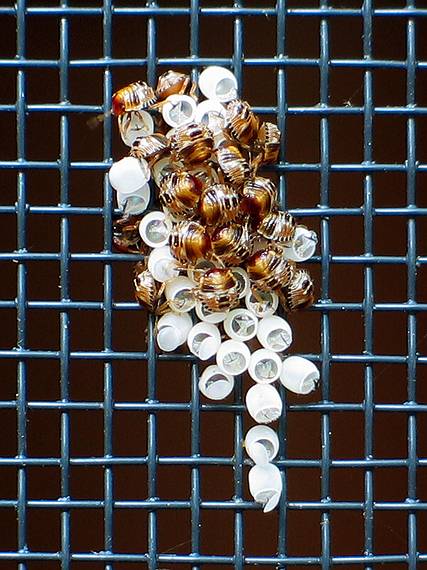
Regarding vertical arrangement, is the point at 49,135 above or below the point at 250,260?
above

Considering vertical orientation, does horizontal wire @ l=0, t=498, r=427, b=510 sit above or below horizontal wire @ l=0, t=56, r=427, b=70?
below

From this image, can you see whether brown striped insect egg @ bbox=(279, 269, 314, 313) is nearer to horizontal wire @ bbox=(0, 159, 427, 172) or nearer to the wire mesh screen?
horizontal wire @ bbox=(0, 159, 427, 172)

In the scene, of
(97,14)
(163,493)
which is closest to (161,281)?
(97,14)

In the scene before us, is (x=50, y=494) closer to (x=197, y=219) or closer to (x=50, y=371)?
(x=50, y=371)

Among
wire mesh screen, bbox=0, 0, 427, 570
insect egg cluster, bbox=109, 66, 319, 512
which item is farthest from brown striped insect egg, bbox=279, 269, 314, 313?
wire mesh screen, bbox=0, 0, 427, 570

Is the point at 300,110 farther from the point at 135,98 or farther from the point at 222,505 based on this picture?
the point at 222,505

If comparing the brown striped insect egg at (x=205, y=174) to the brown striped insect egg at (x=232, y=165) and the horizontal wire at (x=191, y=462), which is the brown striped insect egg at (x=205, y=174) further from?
the horizontal wire at (x=191, y=462)
